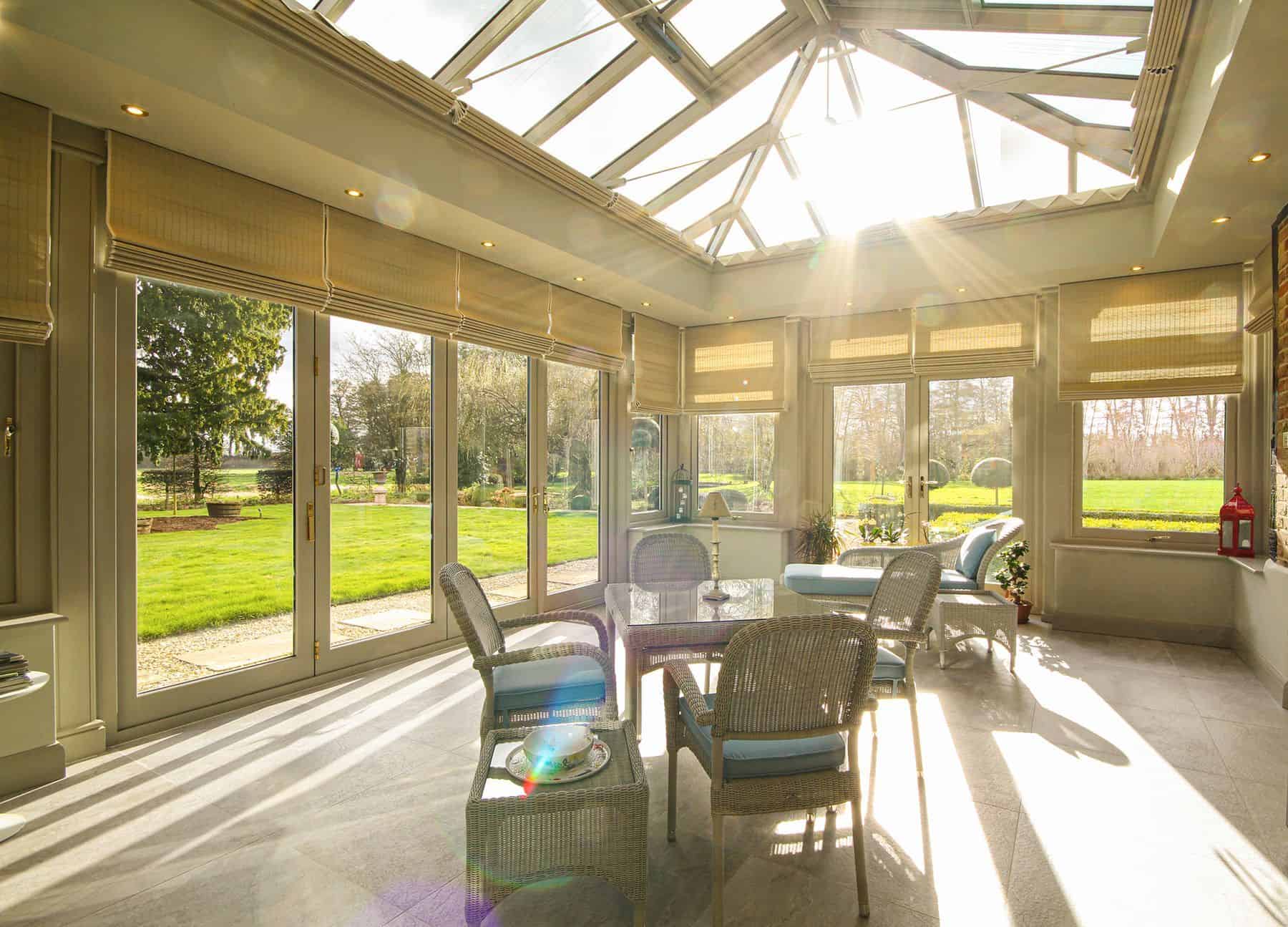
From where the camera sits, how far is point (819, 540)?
20.8 feet

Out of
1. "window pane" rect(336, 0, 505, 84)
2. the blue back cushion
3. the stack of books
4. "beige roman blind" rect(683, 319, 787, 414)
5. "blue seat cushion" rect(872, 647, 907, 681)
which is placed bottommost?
"blue seat cushion" rect(872, 647, 907, 681)

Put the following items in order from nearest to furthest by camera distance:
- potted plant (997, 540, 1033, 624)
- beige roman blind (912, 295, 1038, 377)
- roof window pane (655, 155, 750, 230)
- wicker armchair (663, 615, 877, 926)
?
1. wicker armchair (663, 615, 877, 926)
2. roof window pane (655, 155, 750, 230)
3. potted plant (997, 540, 1033, 624)
4. beige roman blind (912, 295, 1038, 377)

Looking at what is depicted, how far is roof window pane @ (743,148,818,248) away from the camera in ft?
17.2

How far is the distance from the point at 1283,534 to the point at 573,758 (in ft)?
15.3

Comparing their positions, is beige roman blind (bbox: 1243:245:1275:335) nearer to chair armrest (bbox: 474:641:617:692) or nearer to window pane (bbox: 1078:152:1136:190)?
window pane (bbox: 1078:152:1136:190)

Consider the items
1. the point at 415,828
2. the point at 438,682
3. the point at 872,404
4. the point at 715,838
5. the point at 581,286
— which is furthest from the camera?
the point at 872,404

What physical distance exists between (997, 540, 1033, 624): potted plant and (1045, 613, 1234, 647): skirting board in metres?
0.20

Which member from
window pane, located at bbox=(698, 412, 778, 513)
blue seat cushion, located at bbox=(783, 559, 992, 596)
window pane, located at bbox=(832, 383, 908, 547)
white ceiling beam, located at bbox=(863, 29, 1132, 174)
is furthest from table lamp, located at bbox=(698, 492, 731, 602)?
window pane, located at bbox=(698, 412, 778, 513)

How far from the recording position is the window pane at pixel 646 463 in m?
6.70

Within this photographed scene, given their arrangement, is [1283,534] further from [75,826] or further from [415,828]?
[75,826]

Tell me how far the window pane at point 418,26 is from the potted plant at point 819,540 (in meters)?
4.94

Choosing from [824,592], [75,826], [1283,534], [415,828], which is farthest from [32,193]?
[1283,534]

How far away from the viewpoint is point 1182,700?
3.70 metres

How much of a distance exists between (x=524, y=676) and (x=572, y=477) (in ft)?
10.7
